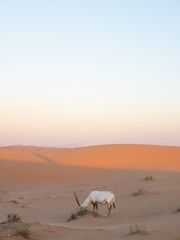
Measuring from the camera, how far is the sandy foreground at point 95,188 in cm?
797

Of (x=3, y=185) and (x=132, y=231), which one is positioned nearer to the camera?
(x=132, y=231)

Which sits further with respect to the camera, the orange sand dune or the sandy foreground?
the orange sand dune

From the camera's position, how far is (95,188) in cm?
1844

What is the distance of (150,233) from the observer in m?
7.31

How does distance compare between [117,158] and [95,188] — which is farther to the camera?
[117,158]

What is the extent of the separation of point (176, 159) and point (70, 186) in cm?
1322

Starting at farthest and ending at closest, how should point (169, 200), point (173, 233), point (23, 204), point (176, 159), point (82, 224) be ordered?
point (176, 159), point (23, 204), point (169, 200), point (82, 224), point (173, 233)

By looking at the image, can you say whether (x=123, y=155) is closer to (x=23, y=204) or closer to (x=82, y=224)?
(x=23, y=204)

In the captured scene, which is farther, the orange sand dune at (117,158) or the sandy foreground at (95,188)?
the orange sand dune at (117,158)

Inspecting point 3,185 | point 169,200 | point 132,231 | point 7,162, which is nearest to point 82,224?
point 132,231

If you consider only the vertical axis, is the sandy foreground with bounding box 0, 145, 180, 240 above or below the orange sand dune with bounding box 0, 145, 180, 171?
below

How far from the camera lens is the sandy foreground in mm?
7973

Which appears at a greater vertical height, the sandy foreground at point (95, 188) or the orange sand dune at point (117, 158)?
the orange sand dune at point (117, 158)

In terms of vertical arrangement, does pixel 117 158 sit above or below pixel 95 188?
above
